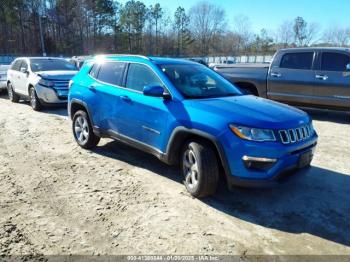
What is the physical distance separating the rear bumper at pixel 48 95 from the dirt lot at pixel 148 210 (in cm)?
431

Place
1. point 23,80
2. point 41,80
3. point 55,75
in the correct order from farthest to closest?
point 23,80
point 55,75
point 41,80

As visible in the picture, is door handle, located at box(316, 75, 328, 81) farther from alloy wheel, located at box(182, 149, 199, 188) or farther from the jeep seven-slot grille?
alloy wheel, located at box(182, 149, 199, 188)

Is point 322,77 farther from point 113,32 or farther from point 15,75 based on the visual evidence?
point 113,32

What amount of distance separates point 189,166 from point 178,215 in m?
0.67

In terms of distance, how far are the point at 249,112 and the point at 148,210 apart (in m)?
1.63

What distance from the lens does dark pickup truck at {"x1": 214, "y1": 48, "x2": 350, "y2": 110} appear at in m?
8.12

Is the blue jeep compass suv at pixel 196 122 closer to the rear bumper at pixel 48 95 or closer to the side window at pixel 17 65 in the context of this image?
the rear bumper at pixel 48 95

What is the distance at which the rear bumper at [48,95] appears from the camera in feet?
31.4

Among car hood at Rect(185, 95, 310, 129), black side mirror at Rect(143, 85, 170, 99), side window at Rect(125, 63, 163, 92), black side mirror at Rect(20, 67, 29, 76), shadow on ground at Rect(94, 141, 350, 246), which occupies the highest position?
side window at Rect(125, 63, 163, 92)

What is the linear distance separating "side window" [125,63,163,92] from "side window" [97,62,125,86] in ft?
0.73

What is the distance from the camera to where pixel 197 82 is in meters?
4.62

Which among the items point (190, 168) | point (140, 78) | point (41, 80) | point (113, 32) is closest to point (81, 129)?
point (140, 78)

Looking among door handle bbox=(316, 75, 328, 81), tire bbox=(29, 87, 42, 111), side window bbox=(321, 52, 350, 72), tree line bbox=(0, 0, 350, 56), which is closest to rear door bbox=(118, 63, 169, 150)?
door handle bbox=(316, 75, 328, 81)

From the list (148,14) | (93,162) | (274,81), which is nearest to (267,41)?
(148,14)
